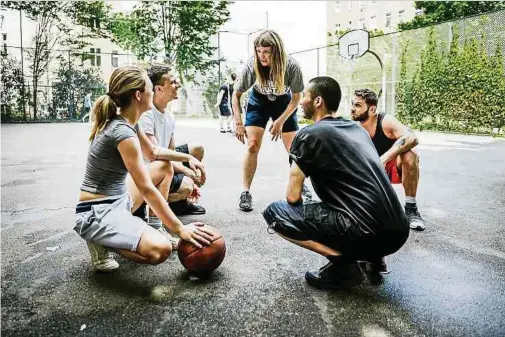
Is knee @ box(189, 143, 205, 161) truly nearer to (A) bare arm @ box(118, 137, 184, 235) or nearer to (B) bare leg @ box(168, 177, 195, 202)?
(B) bare leg @ box(168, 177, 195, 202)

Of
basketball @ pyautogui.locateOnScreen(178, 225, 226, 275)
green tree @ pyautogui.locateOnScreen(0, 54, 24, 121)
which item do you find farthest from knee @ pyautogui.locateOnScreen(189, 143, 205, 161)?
green tree @ pyautogui.locateOnScreen(0, 54, 24, 121)

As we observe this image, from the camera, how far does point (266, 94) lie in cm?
426

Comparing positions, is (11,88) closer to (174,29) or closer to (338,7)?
(174,29)

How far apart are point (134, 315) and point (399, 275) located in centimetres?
159

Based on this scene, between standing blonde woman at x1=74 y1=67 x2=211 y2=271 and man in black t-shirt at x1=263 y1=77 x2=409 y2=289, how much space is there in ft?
2.05

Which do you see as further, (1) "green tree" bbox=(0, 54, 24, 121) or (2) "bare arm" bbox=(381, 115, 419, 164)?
(1) "green tree" bbox=(0, 54, 24, 121)

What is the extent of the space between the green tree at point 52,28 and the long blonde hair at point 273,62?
2121 cm

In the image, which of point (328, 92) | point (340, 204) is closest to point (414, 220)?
point (340, 204)

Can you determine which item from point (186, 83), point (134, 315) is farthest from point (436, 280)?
point (186, 83)

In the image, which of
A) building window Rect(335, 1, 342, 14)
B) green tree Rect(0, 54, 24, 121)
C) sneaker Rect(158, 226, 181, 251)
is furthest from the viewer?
building window Rect(335, 1, 342, 14)

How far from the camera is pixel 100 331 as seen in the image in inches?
76.3

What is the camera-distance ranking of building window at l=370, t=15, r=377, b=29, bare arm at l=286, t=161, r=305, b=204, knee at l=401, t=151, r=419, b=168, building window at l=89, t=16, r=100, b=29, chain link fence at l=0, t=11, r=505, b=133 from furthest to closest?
1. building window at l=370, t=15, r=377, b=29
2. building window at l=89, t=16, r=100, b=29
3. chain link fence at l=0, t=11, r=505, b=133
4. knee at l=401, t=151, r=419, b=168
5. bare arm at l=286, t=161, r=305, b=204

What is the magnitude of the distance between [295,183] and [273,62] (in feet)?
6.50

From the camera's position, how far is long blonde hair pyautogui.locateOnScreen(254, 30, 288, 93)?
396 cm
